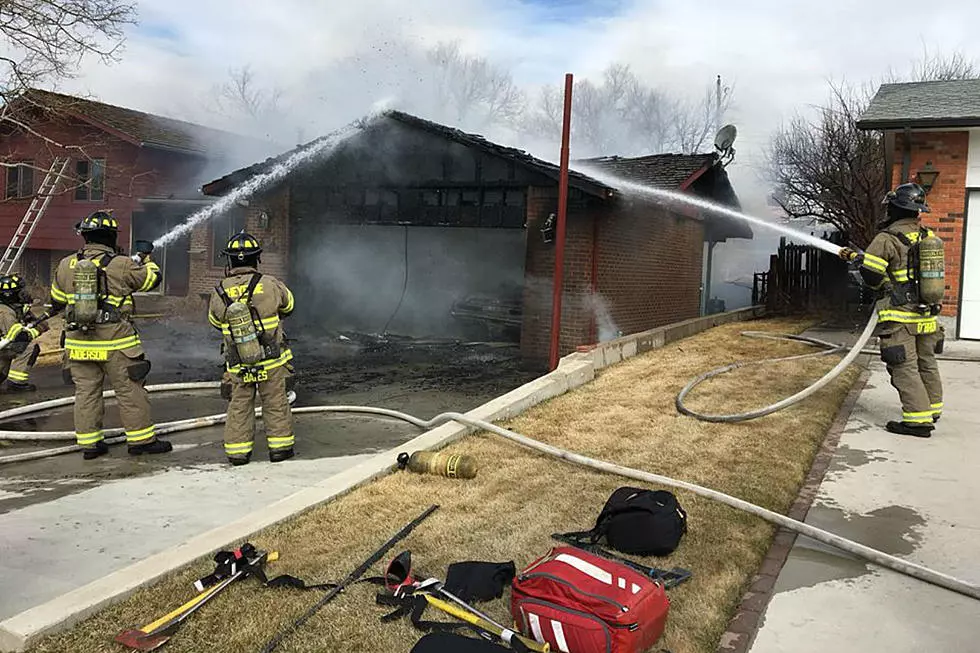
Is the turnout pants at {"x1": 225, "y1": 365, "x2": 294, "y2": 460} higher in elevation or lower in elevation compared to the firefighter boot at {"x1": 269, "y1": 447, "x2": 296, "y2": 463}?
higher

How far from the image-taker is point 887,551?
3.55 m

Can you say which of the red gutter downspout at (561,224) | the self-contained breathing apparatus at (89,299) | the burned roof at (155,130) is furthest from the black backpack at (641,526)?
the burned roof at (155,130)

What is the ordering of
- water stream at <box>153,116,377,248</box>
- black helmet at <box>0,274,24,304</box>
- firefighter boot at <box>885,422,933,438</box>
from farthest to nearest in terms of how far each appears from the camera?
1. water stream at <box>153,116,377,248</box>
2. black helmet at <box>0,274,24,304</box>
3. firefighter boot at <box>885,422,933,438</box>

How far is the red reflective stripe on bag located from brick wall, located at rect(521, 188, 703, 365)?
27.7 ft

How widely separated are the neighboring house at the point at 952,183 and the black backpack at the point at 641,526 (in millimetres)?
7413

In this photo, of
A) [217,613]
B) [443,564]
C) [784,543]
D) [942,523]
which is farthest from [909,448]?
[217,613]

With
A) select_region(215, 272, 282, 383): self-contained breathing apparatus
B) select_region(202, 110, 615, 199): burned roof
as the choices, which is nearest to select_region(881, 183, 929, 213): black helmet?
select_region(202, 110, 615, 199): burned roof

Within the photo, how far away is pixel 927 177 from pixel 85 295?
9348 millimetres

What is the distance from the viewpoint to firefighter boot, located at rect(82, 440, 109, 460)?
584cm

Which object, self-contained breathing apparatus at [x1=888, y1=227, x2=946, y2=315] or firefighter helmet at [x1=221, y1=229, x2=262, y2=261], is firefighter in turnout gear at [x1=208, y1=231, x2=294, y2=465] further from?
self-contained breathing apparatus at [x1=888, y1=227, x2=946, y2=315]

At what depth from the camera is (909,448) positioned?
5254 mm

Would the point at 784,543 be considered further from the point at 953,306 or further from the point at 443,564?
the point at 953,306

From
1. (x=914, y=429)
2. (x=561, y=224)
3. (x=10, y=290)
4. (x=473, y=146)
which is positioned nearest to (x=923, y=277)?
(x=914, y=429)

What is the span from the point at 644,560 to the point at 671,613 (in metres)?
0.52
